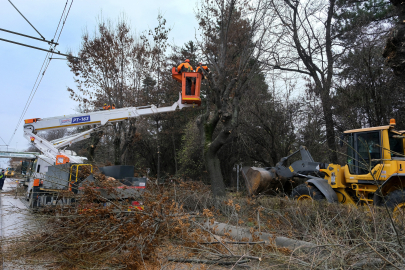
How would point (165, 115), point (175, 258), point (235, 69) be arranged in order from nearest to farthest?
point (175, 258) < point (235, 69) < point (165, 115)

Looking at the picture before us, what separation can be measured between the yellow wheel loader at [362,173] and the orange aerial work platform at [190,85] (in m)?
3.60

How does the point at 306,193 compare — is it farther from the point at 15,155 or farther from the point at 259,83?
the point at 15,155

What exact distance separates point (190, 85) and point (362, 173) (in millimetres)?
6051

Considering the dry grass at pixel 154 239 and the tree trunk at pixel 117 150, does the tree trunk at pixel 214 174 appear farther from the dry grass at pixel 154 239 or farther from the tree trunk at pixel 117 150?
the tree trunk at pixel 117 150

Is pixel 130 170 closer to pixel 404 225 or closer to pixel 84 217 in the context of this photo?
pixel 84 217

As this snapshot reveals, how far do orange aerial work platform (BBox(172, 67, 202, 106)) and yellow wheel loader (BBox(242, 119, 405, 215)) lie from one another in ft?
11.8

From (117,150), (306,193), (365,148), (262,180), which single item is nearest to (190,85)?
(262,180)

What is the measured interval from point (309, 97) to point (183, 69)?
8.52m

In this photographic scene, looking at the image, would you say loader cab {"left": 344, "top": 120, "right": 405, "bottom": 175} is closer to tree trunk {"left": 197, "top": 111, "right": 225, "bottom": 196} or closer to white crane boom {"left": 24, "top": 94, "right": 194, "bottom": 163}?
tree trunk {"left": 197, "top": 111, "right": 225, "bottom": 196}

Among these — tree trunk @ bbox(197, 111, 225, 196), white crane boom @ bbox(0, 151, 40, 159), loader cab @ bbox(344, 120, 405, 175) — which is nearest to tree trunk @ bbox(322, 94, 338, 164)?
tree trunk @ bbox(197, 111, 225, 196)

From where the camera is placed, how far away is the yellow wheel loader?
22.9 feet

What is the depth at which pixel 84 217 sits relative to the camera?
546 cm

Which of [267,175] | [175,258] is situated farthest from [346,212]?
[267,175]

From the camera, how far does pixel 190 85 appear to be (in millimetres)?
10727
